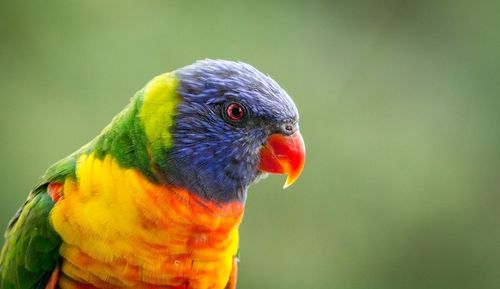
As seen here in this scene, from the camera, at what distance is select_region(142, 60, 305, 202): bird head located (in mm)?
1860

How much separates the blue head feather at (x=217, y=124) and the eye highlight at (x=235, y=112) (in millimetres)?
13

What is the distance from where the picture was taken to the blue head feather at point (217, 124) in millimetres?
1868

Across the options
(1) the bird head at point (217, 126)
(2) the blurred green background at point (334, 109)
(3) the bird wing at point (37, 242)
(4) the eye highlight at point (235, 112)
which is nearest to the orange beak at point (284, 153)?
(1) the bird head at point (217, 126)

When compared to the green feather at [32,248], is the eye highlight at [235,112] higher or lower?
higher

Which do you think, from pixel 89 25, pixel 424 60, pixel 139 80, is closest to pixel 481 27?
pixel 424 60

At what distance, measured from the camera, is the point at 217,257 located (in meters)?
1.97

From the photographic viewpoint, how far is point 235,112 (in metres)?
1.89

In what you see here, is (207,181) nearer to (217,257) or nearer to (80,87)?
(217,257)

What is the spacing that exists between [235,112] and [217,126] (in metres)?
0.07

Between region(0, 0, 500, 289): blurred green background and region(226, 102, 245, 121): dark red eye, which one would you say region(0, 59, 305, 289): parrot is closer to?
region(226, 102, 245, 121): dark red eye

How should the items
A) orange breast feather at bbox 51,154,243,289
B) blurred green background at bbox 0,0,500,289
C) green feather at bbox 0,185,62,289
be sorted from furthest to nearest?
blurred green background at bbox 0,0,500,289 → green feather at bbox 0,185,62,289 → orange breast feather at bbox 51,154,243,289

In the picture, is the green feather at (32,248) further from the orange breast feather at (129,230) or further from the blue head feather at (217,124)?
the blue head feather at (217,124)

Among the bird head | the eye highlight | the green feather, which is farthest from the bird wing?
the eye highlight

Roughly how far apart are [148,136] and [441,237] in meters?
2.96
